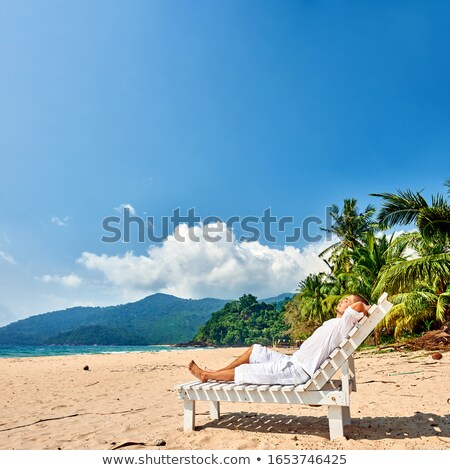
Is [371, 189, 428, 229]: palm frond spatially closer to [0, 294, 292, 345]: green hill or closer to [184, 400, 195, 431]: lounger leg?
[184, 400, 195, 431]: lounger leg

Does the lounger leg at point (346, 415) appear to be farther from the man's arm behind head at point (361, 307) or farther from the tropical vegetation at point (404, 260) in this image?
the tropical vegetation at point (404, 260)

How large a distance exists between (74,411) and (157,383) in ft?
12.8

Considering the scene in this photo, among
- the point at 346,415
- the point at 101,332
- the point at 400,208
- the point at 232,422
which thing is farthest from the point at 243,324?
the point at 346,415

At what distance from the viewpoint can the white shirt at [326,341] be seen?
143 inches

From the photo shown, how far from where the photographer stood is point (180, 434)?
3820 mm

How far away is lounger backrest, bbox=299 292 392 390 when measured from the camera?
3438mm

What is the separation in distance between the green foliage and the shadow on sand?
305 feet

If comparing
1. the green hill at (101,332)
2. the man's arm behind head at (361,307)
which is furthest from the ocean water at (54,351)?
the green hill at (101,332)

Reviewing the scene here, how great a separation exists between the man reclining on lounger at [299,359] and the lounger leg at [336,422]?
35 centimetres

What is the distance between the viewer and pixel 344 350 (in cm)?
348

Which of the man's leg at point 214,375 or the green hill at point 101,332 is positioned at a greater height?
the man's leg at point 214,375
